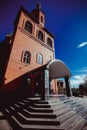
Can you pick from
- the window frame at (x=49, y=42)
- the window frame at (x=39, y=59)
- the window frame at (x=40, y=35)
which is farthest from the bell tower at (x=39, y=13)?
the window frame at (x=39, y=59)

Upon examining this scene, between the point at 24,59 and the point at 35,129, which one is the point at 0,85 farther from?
the point at 35,129

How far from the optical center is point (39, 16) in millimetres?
18438

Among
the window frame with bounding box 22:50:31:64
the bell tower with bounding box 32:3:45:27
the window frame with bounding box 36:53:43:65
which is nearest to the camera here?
the window frame with bounding box 22:50:31:64

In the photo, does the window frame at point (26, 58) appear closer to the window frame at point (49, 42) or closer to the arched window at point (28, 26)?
the arched window at point (28, 26)

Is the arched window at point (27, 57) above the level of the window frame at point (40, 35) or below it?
below

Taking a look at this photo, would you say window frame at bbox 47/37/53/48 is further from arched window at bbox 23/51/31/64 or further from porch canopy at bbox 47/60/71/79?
porch canopy at bbox 47/60/71/79

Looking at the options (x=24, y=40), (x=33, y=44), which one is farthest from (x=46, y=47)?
(x=24, y=40)

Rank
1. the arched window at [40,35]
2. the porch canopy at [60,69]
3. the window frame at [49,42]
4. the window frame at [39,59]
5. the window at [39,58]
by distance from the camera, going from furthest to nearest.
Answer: the window frame at [49,42], the arched window at [40,35], the window at [39,58], the window frame at [39,59], the porch canopy at [60,69]

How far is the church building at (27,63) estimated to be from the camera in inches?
375

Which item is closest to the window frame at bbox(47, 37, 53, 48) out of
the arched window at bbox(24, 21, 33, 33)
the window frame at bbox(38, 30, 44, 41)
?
the window frame at bbox(38, 30, 44, 41)

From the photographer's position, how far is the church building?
9535 mm

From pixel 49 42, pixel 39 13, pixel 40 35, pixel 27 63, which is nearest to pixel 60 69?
pixel 27 63

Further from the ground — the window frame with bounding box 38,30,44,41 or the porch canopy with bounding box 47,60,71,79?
the window frame with bounding box 38,30,44,41

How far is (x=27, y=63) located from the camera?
493 inches
